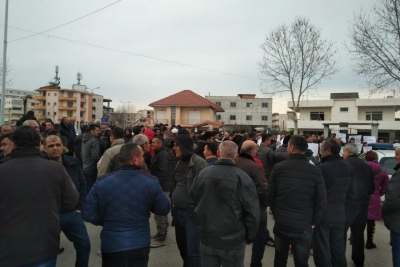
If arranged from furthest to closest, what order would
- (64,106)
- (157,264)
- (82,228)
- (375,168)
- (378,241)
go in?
(64,106) < (378,241) < (375,168) < (157,264) < (82,228)

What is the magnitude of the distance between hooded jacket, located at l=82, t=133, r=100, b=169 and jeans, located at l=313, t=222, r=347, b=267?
513 centimetres

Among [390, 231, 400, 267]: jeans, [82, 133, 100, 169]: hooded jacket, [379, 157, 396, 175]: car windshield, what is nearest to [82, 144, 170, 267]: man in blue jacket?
[390, 231, 400, 267]: jeans

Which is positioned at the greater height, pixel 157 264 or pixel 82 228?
pixel 82 228

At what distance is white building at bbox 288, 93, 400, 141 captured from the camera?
1703 inches

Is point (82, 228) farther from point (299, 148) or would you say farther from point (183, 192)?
point (299, 148)

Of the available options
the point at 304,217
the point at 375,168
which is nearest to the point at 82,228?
the point at 304,217

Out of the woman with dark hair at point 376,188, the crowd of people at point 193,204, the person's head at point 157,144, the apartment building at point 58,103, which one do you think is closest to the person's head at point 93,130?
the person's head at point 157,144

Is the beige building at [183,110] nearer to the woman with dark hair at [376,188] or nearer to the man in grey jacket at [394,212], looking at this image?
the woman with dark hair at [376,188]

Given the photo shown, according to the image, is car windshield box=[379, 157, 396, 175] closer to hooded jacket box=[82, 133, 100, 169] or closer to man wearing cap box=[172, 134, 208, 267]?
man wearing cap box=[172, 134, 208, 267]

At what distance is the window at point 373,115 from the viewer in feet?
147

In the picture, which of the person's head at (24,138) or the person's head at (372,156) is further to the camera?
the person's head at (372,156)

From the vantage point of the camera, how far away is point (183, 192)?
12.7 ft

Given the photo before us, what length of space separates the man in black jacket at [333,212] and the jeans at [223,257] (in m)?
1.52

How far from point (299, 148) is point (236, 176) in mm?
1119
